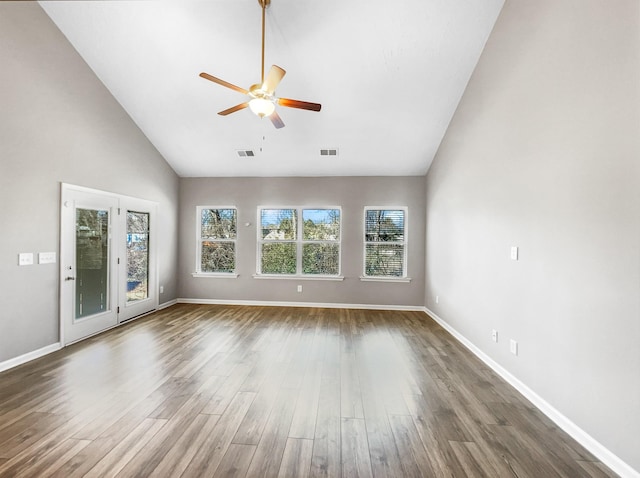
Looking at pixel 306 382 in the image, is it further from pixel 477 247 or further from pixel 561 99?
pixel 561 99

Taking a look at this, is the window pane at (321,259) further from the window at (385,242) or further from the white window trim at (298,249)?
the window at (385,242)

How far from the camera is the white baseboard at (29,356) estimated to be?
2.91 m

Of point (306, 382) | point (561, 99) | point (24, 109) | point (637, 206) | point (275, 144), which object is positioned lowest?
point (306, 382)

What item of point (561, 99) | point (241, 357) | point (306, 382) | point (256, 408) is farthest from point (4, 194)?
point (561, 99)

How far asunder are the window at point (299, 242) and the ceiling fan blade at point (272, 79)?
131 inches

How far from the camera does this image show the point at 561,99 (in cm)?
221

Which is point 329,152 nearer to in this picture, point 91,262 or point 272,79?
point 272,79

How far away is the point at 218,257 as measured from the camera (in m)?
6.07

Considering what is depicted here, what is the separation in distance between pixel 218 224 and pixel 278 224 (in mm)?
1296

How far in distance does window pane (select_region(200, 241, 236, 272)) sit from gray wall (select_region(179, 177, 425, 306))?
185 mm

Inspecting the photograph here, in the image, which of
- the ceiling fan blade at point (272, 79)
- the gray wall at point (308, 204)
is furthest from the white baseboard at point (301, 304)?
the ceiling fan blade at point (272, 79)

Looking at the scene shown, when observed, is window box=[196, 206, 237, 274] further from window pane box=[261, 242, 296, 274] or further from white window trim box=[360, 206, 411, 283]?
white window trim box=[360, 206, 411, 283]

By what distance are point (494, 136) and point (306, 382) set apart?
10.7 feet

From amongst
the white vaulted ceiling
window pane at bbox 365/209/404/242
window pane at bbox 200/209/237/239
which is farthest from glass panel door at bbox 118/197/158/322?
window pane at bbox 365/209/404/242
